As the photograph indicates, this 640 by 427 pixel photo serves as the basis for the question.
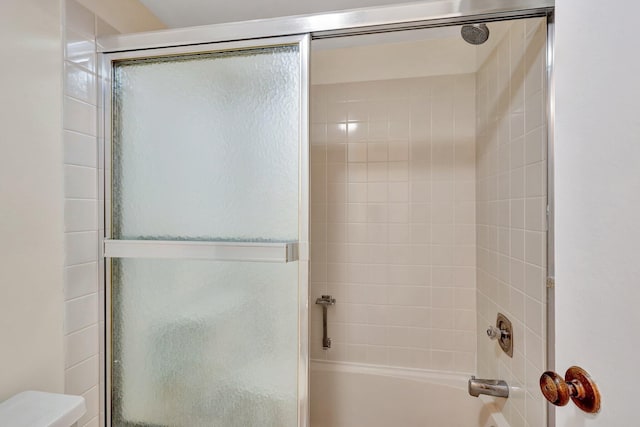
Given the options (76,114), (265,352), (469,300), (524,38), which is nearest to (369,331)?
(469,300)

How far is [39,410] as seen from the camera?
2.81 feet

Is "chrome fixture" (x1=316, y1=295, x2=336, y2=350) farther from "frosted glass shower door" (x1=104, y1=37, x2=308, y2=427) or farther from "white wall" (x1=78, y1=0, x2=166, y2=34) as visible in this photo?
"white wall" (x1=78, y1=0, x2=166, y2=34)

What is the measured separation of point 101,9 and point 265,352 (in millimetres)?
1383

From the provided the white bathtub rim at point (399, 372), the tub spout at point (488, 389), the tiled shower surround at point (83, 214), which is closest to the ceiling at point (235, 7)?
the tiled shower surround at point (83, 214)

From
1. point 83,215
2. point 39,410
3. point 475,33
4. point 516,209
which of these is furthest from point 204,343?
point 475,33

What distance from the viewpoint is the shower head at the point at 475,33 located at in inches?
49.5

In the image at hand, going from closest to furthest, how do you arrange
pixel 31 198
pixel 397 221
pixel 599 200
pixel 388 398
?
pixel 599 200, pixel 31 198, pixel 388 398, pixel 397 221

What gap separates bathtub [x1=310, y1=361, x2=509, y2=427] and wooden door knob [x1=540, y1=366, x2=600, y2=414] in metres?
1.34

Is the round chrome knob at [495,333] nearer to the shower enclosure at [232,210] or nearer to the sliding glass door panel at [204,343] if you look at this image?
the shower enclosure at [232,210]

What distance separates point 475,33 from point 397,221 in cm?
102

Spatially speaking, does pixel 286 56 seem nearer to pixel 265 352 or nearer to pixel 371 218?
pixel 265 352

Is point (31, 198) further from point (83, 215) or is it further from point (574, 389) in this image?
point (574, 389)

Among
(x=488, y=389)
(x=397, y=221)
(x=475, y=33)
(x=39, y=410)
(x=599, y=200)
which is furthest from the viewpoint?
(x=397, y=221)

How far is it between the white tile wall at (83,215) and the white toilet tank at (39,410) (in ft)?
0.62
